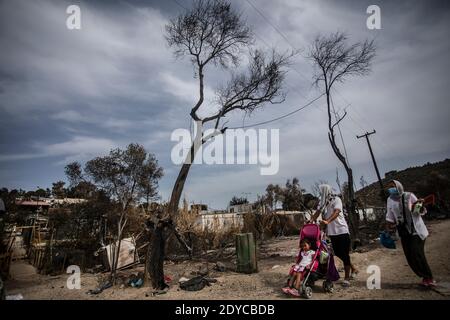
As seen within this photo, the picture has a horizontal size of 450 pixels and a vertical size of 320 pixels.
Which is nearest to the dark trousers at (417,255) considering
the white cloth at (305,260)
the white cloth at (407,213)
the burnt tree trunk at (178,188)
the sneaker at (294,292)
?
the white cloth at (407,213)

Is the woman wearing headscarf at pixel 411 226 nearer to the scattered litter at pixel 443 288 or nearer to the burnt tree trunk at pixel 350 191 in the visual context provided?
the scattered litter at pixel 443 288

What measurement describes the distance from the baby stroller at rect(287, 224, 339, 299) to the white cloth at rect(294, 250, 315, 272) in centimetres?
6

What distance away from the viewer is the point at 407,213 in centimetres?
457

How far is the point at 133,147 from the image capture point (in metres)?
20.8

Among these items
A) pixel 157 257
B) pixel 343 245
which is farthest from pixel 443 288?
pixel 157 257

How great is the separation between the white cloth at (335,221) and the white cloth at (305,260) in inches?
26.3

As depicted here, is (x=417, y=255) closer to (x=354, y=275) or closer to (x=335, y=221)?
(x=335, y=221)

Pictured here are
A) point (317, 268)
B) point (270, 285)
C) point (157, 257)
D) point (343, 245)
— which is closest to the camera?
point (317, 268)

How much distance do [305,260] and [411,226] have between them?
2.04 metres

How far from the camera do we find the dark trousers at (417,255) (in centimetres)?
430
